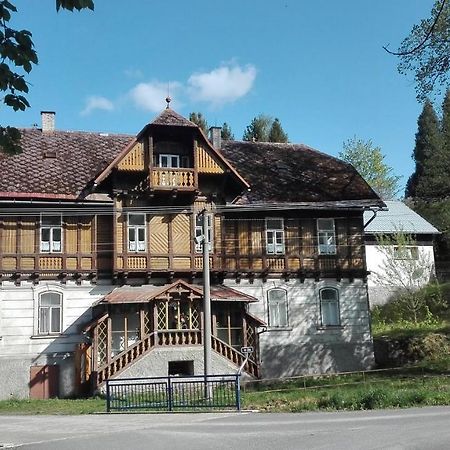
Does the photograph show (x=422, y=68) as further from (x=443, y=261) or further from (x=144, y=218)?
(x=443, y=261)

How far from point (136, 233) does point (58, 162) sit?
17.6 ft

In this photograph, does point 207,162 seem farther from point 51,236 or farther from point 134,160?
point 51,236

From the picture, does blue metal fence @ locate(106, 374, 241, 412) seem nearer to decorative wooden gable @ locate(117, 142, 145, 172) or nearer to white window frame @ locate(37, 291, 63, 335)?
white window frame @ locate(37, 291, 63, 335)

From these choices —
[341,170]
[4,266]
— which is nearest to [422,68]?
[341,170]

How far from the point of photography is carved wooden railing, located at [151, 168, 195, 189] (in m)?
27.4

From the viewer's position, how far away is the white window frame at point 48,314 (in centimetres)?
2669

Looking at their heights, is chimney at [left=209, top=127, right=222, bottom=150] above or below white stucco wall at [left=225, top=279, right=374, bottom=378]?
above

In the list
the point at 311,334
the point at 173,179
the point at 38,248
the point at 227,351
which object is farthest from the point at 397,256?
the point at 38,248

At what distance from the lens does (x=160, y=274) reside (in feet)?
91.0

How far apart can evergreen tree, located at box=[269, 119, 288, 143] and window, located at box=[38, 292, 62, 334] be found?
140 ft

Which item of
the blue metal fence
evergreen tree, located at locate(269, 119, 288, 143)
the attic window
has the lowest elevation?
the blue metal fence

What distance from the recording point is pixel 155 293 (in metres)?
26.1

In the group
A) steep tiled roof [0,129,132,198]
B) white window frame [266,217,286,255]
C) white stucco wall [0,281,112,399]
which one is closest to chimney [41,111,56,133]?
steep tiled roof [0,129,132,198]

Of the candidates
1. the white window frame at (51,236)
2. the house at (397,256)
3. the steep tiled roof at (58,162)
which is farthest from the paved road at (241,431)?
the house at (397,256)
